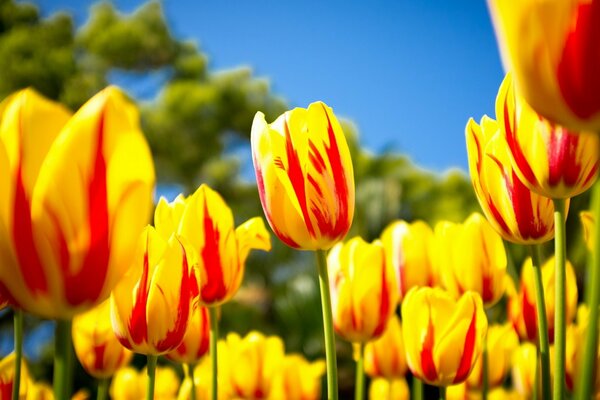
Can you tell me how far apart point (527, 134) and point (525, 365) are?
65 centimetres

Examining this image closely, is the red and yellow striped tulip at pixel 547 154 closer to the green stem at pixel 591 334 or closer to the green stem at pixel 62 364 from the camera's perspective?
the green stem at pixel 591 334

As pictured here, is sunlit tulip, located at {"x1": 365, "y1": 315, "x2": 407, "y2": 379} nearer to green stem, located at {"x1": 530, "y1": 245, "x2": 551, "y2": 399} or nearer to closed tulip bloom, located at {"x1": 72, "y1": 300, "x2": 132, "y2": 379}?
closed tulip bloom, located at {"x1": 72, "y1": 300, "x2": 132, "y2": 379}

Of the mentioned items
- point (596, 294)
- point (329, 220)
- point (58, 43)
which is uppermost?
point (58, 43)

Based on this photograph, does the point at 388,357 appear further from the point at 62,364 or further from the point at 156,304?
the point at 62,364

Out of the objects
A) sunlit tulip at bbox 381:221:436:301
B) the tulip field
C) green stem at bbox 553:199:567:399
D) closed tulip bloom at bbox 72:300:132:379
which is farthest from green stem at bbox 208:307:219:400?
green stem at bbox 553:199:567:399

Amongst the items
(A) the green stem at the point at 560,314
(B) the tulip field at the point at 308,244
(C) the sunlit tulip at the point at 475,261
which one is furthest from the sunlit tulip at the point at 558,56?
(C) the sunlit tulip at the point at 475,261

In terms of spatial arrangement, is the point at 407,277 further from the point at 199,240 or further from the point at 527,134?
the point at 527,134

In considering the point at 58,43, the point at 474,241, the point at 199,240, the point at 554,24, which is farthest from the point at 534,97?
the point at 58,43

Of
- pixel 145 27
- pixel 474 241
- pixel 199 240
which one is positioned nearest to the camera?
pixel 199 240

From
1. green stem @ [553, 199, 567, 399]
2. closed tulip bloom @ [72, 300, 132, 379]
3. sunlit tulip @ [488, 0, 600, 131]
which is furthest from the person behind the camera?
closed tulip bloom @ [72, 300, 132, 379]

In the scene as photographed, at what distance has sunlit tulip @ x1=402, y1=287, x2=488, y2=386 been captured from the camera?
760 millimetres

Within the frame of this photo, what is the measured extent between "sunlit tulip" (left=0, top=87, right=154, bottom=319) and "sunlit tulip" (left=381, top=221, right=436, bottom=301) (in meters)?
0.63

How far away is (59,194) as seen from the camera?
33 centimetres

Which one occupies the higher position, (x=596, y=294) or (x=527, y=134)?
(x=527, y=134)
